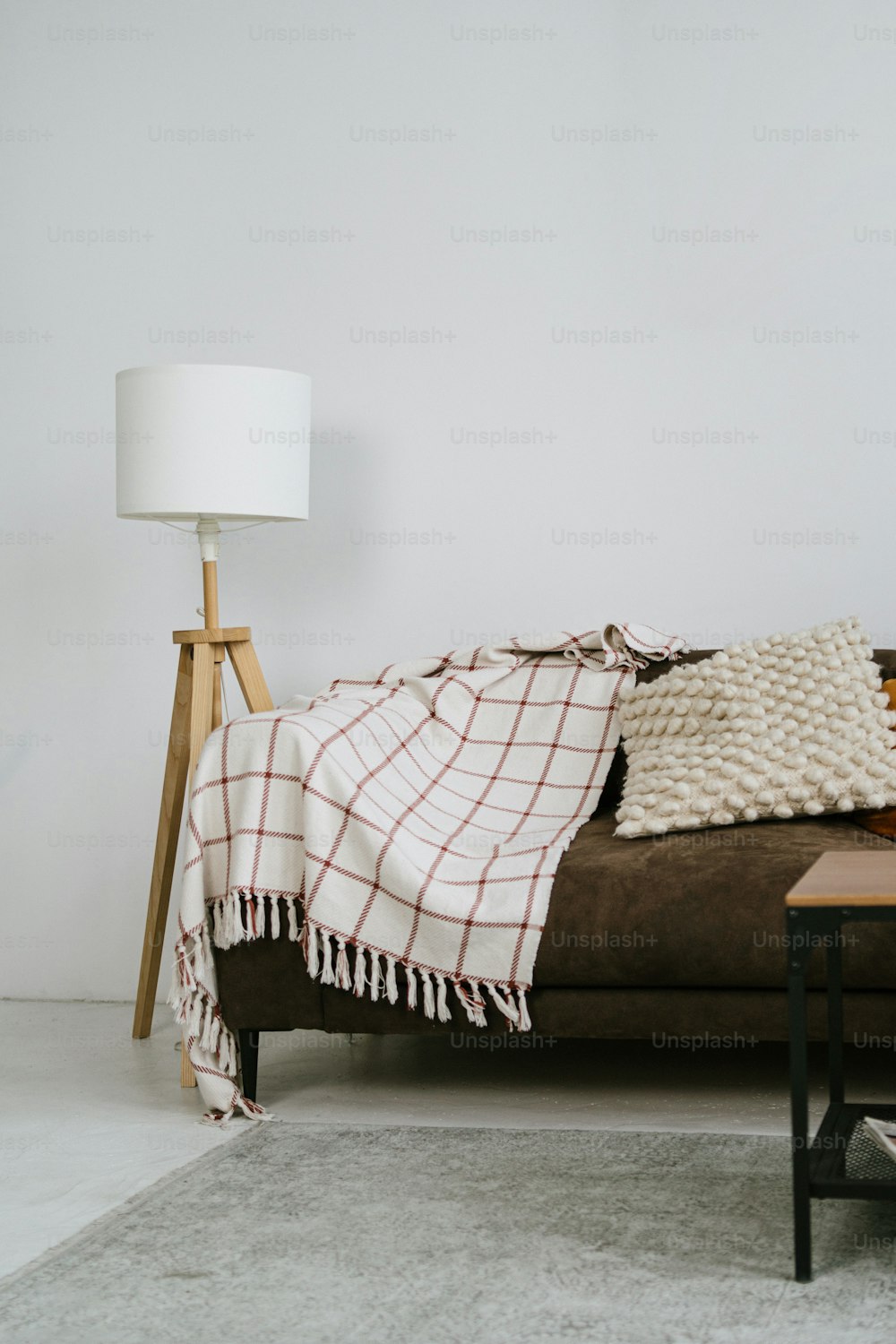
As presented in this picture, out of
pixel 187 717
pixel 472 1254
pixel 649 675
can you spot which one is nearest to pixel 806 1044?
pixel 472 1254

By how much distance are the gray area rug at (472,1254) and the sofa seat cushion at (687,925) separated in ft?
0.88

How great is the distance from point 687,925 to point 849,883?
0.70 m

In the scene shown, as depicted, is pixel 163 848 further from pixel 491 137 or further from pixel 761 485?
pixel 491 137

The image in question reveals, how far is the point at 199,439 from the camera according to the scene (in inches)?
109

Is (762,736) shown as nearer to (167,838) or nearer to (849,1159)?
(849,1159)

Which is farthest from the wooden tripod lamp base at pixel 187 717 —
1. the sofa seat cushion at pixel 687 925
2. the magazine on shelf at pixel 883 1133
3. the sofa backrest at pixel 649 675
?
the magazine on shelf at pixel 883 1133

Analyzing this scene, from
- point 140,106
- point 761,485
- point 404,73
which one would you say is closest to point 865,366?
point 761,485

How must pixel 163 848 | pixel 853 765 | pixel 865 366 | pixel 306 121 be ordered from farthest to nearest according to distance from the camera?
1. pixel 306 121
2. pixel 865 366
3. pixel 163 848
4. pixel 853 765

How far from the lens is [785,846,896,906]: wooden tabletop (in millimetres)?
1523

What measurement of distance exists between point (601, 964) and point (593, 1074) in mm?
418

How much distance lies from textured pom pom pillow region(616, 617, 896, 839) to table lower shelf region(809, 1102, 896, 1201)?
711mm

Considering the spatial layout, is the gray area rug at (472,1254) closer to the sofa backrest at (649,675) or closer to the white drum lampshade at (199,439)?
the sofa backrest at (649,675)

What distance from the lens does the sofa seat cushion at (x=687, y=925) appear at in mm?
2244

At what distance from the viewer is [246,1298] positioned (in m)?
1.60
